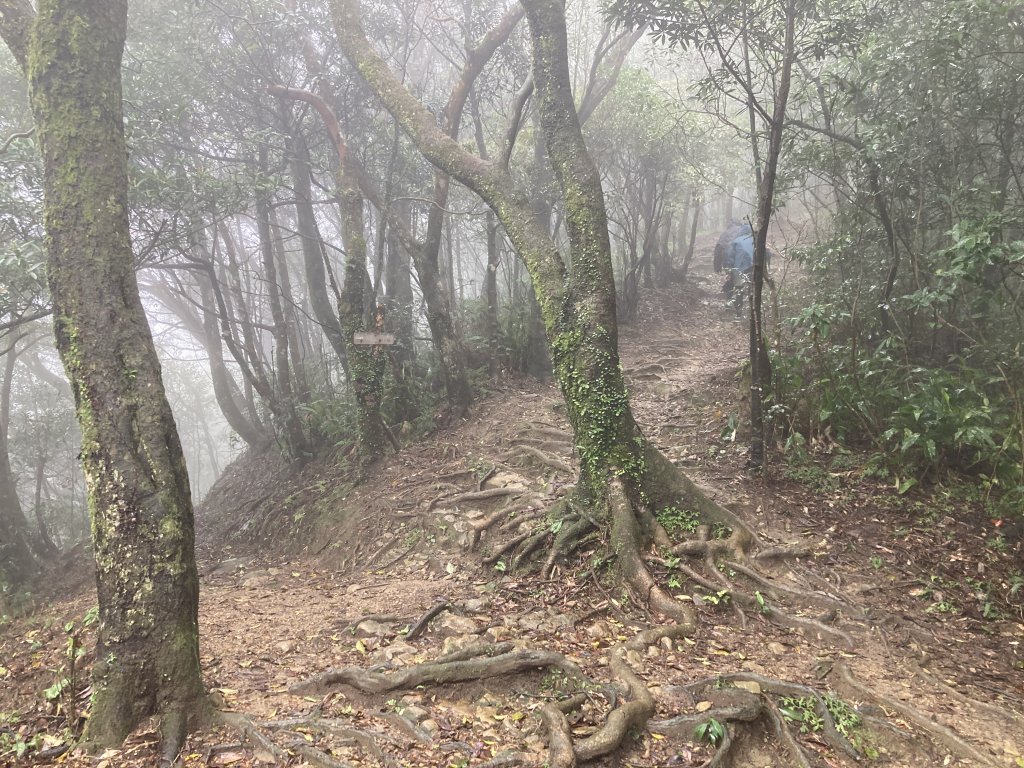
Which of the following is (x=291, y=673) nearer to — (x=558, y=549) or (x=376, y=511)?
(x=558, y=549)

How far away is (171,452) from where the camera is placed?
11.9ft

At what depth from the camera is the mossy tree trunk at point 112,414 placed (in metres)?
3.45

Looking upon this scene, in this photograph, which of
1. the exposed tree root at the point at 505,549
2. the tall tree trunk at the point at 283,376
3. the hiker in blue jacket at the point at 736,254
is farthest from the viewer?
the hiker in blue jacket at the point at 736,254

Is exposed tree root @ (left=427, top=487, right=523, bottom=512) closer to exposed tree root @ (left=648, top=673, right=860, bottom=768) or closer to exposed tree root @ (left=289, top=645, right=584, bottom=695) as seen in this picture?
exposed tree root @ (left=289, top=645, right=584, bottom=695)

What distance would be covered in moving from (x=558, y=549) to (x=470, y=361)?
6.25m

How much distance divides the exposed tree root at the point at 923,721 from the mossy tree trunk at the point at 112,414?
409cm

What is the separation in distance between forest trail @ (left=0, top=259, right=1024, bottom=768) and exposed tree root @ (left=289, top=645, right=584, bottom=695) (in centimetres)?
5

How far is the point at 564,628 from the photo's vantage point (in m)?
4.80

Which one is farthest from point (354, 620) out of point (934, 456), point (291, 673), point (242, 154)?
point (242, 154)

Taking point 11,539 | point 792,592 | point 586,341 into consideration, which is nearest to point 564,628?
point 792,592

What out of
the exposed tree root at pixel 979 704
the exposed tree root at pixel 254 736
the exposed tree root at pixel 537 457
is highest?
the exposed tree root at pixel 537 457

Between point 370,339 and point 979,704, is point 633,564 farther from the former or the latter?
point 370,339

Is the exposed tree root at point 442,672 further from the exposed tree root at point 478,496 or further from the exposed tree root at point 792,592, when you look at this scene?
the exposed tree root at point 478,496

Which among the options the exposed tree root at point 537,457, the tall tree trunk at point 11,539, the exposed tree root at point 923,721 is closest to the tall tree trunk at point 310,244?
the exposed tree root at point 537,457
